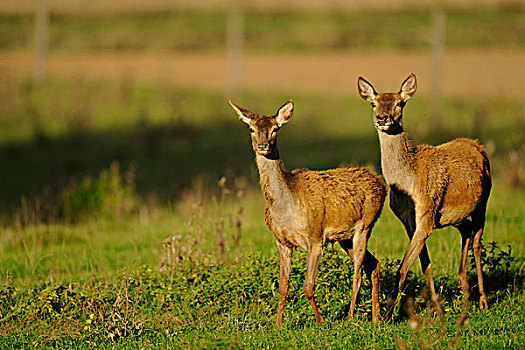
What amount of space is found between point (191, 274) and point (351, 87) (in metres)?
26.3

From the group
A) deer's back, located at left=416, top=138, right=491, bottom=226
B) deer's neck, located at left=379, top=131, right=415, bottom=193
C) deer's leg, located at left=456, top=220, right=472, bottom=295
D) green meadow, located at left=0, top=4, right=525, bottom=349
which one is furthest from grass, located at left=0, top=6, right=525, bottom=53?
deer's neck, located at left=379, top=131, right=415, bottom=193

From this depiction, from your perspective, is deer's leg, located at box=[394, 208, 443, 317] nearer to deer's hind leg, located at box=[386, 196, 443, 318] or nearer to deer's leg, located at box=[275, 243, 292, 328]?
deer's hind leg, located at box=[386, 196, 443, 318]

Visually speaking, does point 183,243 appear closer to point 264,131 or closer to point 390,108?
point 264,131

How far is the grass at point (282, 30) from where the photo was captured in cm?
4547

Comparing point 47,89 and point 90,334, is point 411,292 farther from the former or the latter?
point 47,89

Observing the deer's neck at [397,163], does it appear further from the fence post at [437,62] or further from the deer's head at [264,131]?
the fence post at [437,62]

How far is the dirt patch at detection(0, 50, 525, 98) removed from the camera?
3497cm

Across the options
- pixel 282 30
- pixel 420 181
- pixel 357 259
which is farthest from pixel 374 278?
pixel 282 30

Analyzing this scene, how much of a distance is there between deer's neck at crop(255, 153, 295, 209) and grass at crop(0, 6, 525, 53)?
36.0 m

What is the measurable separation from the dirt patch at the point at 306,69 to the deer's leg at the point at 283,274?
80.7ft

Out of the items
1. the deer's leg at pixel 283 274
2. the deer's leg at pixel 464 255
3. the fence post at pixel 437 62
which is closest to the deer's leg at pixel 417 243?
the deer's leg at pixel 464 255

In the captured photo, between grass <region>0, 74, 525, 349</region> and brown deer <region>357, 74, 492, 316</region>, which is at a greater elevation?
brown deer <region>357, 74, 492, 316</region>

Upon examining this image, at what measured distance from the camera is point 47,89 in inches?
1204

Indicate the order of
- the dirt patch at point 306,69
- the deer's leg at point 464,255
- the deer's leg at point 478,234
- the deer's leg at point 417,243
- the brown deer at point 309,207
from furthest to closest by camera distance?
the dirt patch at point 306,69
the deer's leg at point 478,234
the deer's leg at point 464,255
the deer's leg at point 417,243
the brown deer at point 309,207
